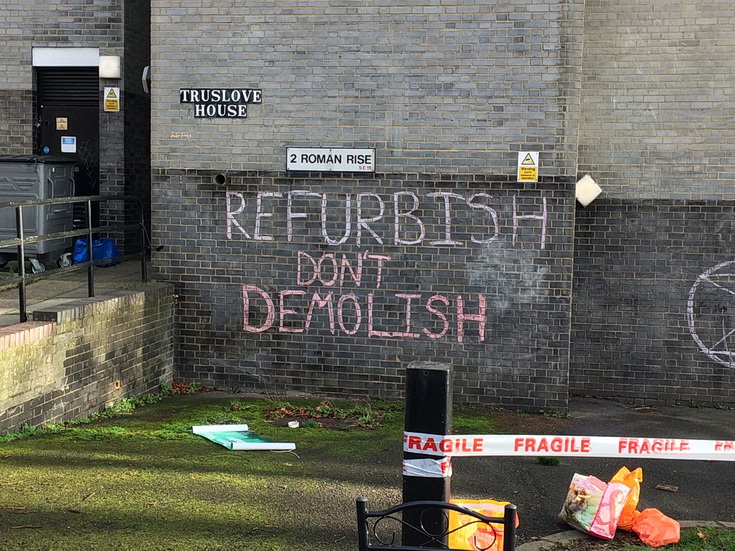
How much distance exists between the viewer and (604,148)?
10406 millimetres

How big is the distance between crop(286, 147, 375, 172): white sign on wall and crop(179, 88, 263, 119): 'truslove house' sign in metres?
0.70

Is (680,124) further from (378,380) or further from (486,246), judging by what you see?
(378,380)

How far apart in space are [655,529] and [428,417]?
198 centimetres

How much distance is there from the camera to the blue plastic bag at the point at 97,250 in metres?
11.6

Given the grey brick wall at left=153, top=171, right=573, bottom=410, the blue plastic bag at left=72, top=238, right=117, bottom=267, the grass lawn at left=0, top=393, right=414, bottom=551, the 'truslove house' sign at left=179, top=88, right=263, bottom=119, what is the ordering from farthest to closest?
the blue plastic bag at left=72, top=238, right=117, bottom=267 → the 'truslove house' sign at left=179, top=88, right=263, bottom=119 → the grey brick wall at left=153, top=171, right=573, bottom=410 → the grass lawn at left=0, top=393, right=414, bottom=551

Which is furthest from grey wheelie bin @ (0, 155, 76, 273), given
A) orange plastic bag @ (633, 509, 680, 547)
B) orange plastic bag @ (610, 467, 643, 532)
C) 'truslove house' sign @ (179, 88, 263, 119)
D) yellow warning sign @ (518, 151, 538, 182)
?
orange plastic bag @ (633, 509, 680, 547)

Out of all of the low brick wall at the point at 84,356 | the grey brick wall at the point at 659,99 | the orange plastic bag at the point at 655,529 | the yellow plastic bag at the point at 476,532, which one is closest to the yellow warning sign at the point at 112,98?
the low brick wall at the point at 84,356

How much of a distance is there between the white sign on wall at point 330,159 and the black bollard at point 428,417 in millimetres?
5177

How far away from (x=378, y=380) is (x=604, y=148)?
3.73m

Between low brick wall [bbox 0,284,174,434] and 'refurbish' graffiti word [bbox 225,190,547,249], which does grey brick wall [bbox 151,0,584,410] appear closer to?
'refurbish' graffiti word [bbox 225,190,547,249]

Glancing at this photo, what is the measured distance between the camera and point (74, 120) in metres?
12.7

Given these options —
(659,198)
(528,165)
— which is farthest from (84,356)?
(659,198)

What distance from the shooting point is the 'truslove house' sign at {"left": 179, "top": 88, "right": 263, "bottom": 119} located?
9992mm

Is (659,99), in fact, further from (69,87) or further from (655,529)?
(69,87)
